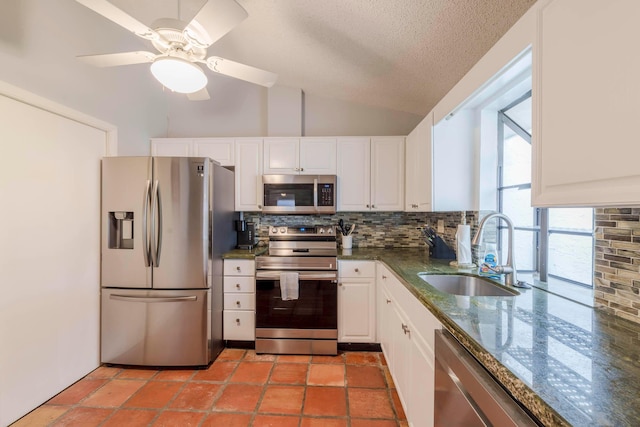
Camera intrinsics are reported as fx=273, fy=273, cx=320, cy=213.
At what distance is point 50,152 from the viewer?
1.93m

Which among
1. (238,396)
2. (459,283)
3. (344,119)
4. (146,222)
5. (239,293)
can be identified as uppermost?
(344,119)

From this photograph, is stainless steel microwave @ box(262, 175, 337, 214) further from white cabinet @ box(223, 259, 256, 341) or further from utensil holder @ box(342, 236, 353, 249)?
white cabinet @ box(223, 259, 256, 341)

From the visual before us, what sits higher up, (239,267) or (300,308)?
(239,267)

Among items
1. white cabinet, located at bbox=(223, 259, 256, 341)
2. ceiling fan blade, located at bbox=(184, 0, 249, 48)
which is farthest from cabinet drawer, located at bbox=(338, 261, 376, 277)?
ceiling fan blade, located at bbox=(184, 0, 249, 48)

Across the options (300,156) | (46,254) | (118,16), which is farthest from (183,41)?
(46,254)

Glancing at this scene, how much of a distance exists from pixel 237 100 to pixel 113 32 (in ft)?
3.95

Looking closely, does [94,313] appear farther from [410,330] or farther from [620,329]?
[620,329]

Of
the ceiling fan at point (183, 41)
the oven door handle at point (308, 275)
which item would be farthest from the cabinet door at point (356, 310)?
the ceiling fan at point (183, 41)

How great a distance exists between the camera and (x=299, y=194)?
2.77 metres

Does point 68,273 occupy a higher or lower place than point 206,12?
lower

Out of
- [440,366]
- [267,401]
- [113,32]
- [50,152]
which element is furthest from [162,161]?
[440,366]

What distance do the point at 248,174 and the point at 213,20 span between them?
1.64 metres

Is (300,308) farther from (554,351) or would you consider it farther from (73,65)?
(73,65)

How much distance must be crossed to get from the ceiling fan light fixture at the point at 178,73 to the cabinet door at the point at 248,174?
124 cm
